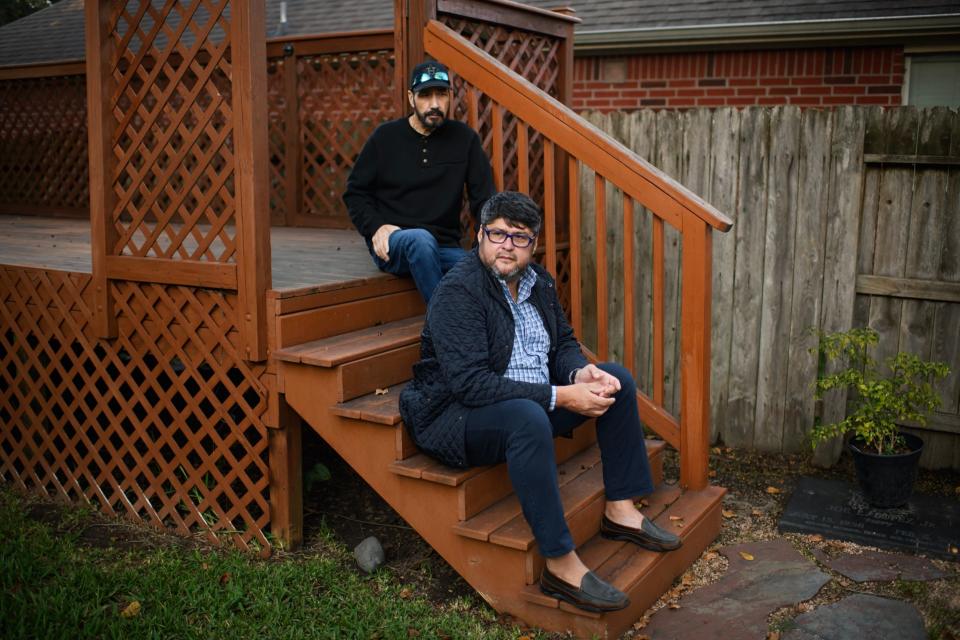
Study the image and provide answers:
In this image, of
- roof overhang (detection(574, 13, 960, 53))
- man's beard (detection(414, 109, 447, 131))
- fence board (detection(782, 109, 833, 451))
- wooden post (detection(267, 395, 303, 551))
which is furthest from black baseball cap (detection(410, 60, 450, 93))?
roof overhang (detection(574, 13, 960, 53))

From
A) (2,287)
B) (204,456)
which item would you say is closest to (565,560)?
(204,456)

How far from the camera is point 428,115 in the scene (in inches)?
184

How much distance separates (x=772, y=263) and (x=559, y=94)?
1.79 meters

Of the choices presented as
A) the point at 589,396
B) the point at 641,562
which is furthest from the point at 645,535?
the point at 589,396

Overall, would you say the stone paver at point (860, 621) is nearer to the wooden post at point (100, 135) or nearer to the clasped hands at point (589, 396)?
the clasped hands at point (589, 396)

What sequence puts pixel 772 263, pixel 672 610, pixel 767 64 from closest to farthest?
pixel 672 610 → pixel 772 263 → pixel 767 64

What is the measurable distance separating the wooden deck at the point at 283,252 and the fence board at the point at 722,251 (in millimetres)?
2245

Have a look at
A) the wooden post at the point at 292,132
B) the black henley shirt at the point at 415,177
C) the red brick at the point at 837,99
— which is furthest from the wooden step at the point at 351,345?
the red brick at the point at 837,99

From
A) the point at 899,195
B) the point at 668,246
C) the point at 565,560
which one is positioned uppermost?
the point at 899,195

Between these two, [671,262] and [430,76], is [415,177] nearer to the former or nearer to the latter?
[430,76]

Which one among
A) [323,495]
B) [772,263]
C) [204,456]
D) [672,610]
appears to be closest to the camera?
[672,610]

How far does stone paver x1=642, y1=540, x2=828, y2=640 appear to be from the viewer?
145 inches

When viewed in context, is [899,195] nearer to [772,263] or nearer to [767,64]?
[772,263]

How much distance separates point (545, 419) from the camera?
347cm
